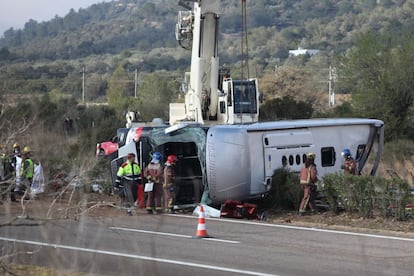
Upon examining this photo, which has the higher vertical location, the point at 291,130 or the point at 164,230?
the point at 291,130

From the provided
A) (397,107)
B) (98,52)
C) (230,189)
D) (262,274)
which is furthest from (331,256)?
(98,52)

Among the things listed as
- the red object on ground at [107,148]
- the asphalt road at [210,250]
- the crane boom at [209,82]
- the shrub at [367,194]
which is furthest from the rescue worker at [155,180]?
the red object on ground at [107,148]

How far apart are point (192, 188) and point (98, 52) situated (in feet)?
544

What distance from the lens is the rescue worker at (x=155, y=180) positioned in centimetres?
2300

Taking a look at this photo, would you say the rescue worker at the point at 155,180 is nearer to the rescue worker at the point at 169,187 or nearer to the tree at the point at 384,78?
the rescue worker at the point at 169,187

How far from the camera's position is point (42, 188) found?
11734 mm

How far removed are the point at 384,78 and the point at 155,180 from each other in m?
30.6

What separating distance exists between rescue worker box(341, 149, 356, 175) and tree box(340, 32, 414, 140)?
25427mm

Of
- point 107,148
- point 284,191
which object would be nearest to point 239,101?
point 107,148

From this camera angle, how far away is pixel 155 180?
23.2 meters

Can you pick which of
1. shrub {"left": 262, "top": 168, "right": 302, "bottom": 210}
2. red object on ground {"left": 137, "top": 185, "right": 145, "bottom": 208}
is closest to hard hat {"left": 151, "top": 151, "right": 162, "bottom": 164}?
red object on ground {"left": 137, "top": 185, "right": 145, "bottom": 208}

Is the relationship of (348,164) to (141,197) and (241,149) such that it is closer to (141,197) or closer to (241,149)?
(241,149)

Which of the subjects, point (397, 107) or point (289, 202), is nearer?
point (289, 202)

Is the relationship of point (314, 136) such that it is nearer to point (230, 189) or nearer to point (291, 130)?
point (291, 130)
